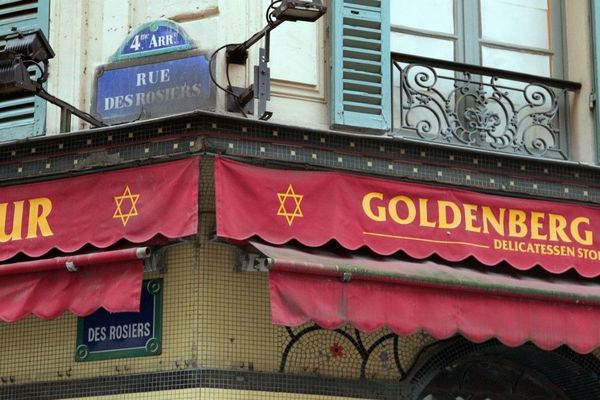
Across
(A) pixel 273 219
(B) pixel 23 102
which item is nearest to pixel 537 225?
(A) pixel 273 219

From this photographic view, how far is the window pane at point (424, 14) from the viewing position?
10.7 metres

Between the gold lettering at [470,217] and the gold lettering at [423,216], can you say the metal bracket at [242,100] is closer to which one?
the gold lettering at [423,216]

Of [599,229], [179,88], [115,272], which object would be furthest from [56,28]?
[599,229]

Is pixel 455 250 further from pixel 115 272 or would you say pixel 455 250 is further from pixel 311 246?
pixel 115 272

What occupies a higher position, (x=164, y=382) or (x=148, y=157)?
(x=148, y=157)

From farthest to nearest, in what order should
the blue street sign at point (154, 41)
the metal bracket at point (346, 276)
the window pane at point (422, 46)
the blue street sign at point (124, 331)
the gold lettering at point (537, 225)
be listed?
1. the window pane at point (422, 46)
2. the gold lettering at point (537, 225)
3. the blue street sign at point (154, 41)
4. the blue street sign at point (124, 331)
5. the metal bracket at point (346, 276)

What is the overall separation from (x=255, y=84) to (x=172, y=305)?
156 cm

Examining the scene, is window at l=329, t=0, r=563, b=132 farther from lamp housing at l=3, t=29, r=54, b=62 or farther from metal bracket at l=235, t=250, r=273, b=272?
lamp housing at l=3, t=29, r=54, b=62

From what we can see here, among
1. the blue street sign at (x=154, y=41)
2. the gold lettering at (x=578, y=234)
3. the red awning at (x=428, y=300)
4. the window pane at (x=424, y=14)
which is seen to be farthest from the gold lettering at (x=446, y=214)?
the blue street sign at (x=154, y=41)

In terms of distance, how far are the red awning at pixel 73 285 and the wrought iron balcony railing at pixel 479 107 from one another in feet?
7.63

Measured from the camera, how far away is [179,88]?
9.53 meters

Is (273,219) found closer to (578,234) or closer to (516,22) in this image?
Answer: (578,234)

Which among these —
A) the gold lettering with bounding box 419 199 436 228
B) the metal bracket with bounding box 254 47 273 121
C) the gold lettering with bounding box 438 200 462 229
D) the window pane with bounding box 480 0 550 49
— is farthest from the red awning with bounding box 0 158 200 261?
the window pane with bounding box 480 0 550 49

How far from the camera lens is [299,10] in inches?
354
